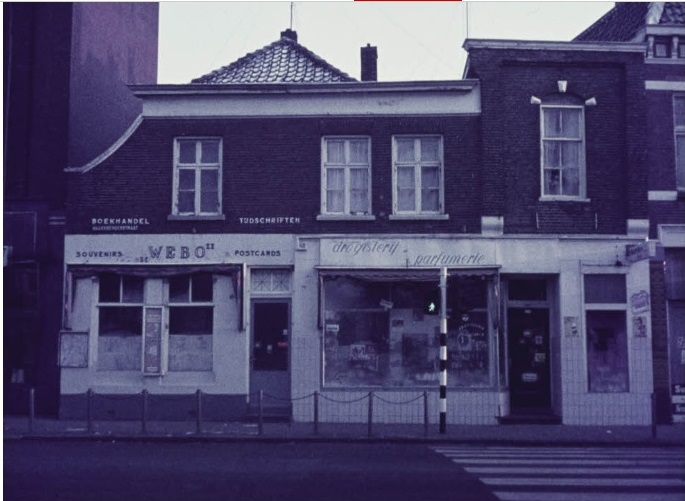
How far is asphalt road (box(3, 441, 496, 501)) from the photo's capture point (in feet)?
32.7

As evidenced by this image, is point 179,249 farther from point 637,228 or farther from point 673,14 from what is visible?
point 673,14

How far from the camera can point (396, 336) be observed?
1919 centimetres

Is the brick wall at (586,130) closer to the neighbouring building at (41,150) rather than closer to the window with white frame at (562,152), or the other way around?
the window with white frame at (562,152)

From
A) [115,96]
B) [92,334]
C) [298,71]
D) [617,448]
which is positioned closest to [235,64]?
[298,71]

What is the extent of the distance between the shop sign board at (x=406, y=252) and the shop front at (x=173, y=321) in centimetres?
114

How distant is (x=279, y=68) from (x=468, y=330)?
27.8ft

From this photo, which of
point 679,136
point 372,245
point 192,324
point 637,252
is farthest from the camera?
point 679,136

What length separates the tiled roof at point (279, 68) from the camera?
21062 millimetres

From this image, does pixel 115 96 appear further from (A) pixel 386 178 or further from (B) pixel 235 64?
(A) pixel 386 178

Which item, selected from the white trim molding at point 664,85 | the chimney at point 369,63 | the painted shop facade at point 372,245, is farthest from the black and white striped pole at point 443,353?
the chimney at point 369,63

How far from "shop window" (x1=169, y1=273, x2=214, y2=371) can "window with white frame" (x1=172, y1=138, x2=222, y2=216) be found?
1.67m

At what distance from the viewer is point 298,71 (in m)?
21.4

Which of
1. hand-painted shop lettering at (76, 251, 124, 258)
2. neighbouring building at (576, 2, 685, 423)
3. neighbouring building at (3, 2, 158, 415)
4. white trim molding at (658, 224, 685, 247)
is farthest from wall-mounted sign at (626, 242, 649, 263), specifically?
neighbouring building at (3, 2, 158, 415)

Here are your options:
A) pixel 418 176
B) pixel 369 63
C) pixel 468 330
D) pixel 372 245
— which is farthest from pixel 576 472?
pixel 369 63
